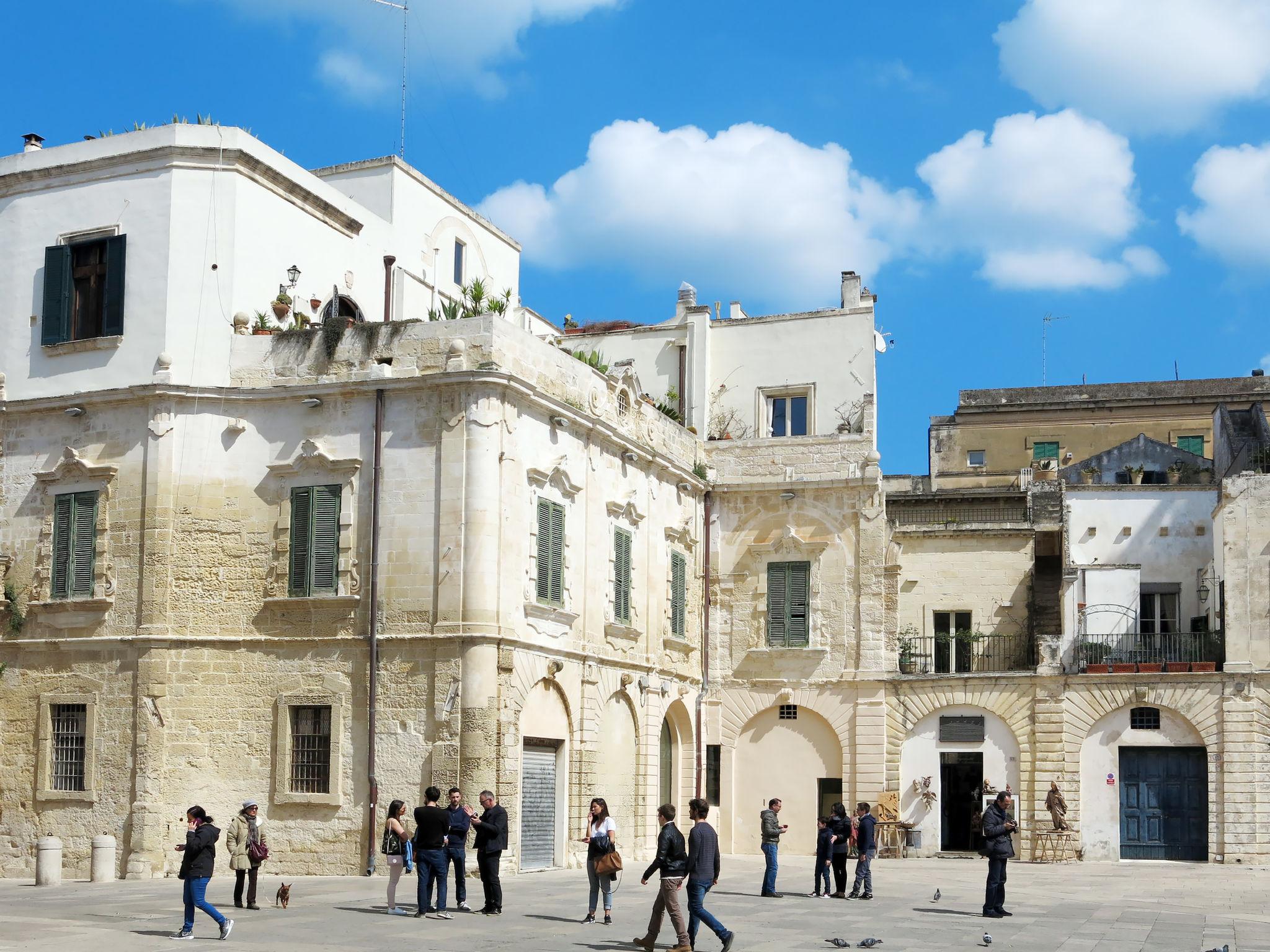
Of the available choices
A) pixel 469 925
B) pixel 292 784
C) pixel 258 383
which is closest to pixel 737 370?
pixel 258 383

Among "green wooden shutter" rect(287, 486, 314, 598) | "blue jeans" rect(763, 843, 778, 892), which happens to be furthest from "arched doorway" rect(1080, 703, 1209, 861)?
"green wooden shutter" rect(287, 486, 314, 598)

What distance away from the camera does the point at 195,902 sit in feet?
54.9

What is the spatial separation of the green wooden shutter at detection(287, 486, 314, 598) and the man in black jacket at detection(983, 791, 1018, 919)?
449 inches

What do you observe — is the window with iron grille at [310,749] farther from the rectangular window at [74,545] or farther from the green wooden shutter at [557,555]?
the green wooden shutter at [557,555]

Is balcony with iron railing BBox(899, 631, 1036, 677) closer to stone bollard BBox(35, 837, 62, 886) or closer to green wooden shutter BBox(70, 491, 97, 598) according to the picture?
green wooden shutter BBox(70, 491, 97, 598)

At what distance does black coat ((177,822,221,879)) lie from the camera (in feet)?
55.0

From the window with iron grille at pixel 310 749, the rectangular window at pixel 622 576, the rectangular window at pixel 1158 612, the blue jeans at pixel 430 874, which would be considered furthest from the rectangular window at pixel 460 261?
the blue jeans at pixel 430 874

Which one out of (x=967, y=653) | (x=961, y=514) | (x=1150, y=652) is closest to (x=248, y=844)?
(x=967, y=653)

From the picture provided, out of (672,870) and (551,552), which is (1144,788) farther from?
(672,870)

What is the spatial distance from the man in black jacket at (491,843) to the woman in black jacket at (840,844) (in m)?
5.77

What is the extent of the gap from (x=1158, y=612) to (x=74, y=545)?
23.7 meters

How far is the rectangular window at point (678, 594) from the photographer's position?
3294 centimetres

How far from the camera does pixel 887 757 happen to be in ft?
112

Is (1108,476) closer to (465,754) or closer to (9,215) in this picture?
(465,754)
